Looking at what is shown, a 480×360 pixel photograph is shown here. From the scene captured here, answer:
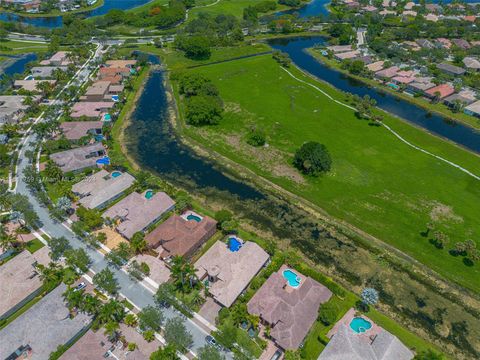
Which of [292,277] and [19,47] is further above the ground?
[19,47]

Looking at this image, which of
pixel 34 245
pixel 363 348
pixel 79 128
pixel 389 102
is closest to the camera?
pixel 363 348

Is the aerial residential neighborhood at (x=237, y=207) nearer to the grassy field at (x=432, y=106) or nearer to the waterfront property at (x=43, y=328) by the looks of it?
the waterfront property at (x=43, y=328)

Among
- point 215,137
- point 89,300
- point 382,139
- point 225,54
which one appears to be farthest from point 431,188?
point 225,54

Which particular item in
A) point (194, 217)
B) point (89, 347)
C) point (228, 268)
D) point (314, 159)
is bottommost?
point (194, 217)

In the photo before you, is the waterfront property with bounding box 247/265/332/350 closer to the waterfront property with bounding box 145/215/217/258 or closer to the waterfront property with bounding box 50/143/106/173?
the waterfront property with bounding box 145/215/217/258

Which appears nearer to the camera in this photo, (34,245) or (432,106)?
(34,245)

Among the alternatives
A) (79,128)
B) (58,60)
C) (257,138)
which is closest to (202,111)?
(257,138)

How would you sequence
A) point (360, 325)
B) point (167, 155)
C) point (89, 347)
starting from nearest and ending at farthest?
point (89, 347), point (360, 325), point (167, 155)

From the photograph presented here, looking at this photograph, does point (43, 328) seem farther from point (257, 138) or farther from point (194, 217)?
point (257, 138)
